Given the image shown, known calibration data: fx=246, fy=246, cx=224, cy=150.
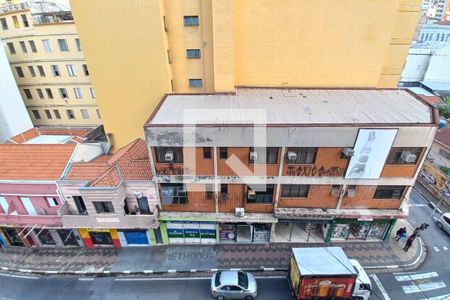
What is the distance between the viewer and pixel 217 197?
862 inches

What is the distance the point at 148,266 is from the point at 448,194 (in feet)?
115

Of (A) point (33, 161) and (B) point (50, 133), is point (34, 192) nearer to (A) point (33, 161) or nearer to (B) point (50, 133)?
(A) point (33, 161)

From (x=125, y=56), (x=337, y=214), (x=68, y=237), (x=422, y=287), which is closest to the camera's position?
(x=422, y=287)

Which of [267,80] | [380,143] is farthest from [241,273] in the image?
[267,80]

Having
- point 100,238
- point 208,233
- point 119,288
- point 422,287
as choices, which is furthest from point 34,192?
point 422,287

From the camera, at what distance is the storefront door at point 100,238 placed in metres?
24.1

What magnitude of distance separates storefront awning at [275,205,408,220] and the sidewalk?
4245 millimetres

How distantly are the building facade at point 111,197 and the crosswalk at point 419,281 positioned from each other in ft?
72.9

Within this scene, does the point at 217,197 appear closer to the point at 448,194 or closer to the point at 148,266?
the point at 148,266

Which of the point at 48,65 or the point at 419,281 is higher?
the point at 48,65

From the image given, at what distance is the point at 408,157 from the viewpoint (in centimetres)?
1952

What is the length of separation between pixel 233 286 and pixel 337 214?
1098 centimetres

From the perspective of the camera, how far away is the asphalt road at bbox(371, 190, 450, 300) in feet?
66.8

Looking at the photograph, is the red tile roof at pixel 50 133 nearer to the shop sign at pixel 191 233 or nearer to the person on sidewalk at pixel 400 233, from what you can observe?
the shop sign at pixel 191 233
